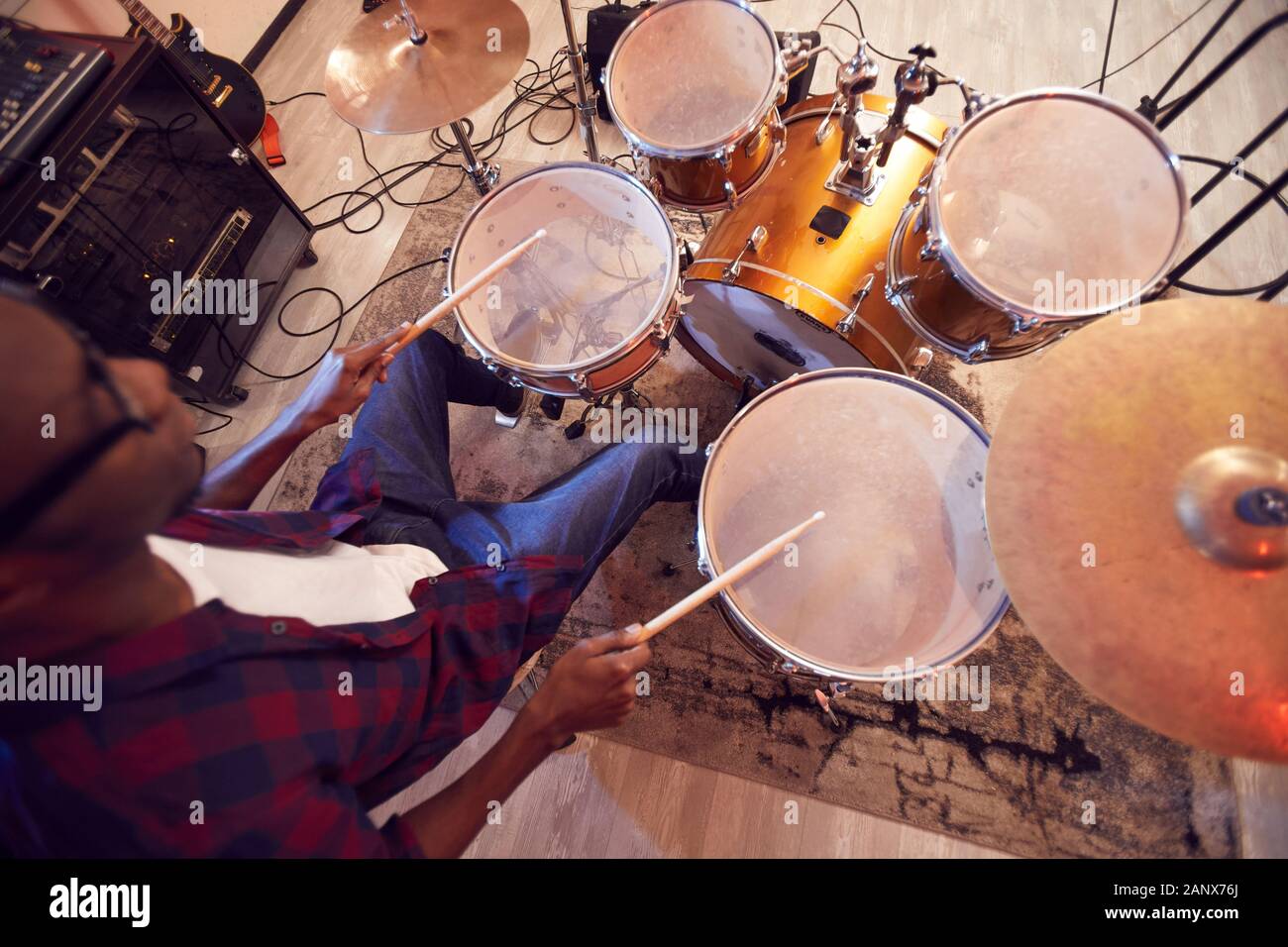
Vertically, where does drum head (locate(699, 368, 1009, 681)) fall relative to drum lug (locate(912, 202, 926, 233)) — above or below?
below

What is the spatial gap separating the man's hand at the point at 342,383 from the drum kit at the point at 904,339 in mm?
181

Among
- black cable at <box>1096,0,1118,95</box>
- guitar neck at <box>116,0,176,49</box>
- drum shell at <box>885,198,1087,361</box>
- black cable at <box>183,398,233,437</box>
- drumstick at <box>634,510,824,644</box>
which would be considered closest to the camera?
drumstick at <box>634,510,824,644</box>

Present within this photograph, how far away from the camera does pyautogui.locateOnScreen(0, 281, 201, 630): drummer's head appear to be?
0.45m

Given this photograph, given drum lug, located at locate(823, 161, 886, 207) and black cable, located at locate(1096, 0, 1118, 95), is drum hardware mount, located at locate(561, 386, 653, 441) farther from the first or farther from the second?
black cable, located at locate(1096, 0, 1118, 95)

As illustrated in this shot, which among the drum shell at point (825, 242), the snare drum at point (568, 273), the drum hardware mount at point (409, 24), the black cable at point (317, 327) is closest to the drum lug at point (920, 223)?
the drum shell at point (825, 242)

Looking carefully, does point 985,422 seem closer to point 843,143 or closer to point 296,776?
point 843,143

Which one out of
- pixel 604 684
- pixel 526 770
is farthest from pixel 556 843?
pixel 604 684

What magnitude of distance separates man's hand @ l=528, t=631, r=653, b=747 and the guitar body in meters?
2.33

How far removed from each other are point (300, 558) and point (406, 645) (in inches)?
7.9

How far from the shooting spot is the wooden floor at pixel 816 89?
1339 mm

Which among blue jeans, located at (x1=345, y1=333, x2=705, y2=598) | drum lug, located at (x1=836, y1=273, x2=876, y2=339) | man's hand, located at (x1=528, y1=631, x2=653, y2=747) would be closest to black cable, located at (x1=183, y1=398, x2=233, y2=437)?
blue jeans, located at (x1=345, y1=333, x2=705, y2=598)

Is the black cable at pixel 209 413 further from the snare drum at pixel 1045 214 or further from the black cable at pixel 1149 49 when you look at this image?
the black cable at pixel 1149 49

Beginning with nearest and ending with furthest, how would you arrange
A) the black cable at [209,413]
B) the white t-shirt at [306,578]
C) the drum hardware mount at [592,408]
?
1. the white t-shirt at [306,578]
2. the drum hardware mount at [592,408]
3. the black cable at [209,413]

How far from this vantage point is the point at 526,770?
880 mm
